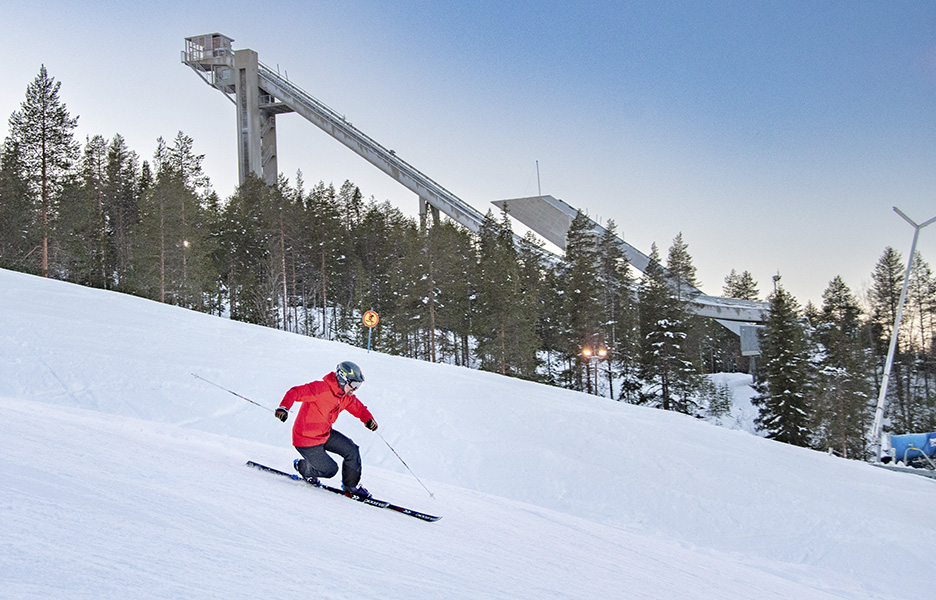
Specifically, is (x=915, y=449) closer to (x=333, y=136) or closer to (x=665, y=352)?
(x=665, y=352)

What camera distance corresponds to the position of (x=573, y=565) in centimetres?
566

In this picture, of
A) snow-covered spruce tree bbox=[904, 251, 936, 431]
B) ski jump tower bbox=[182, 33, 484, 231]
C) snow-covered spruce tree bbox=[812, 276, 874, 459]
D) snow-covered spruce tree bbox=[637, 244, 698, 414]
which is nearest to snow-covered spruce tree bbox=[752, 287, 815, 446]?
snow-covered spruce tree bbox=[812, 276, 874, 459]

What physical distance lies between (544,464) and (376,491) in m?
5.42

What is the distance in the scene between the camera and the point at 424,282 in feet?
127

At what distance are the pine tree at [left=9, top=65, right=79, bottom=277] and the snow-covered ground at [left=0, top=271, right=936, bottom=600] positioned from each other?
16368mm

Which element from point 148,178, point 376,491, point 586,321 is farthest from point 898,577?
point 148,178

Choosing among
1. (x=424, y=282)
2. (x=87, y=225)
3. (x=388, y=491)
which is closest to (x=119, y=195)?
(x=87, y=225)

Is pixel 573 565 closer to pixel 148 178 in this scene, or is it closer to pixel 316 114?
pixel 316 114

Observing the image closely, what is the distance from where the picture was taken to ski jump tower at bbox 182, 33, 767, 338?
53.5 m

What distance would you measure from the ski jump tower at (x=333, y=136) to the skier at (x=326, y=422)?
4386cm

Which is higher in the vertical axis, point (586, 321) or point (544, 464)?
point (586, 321)

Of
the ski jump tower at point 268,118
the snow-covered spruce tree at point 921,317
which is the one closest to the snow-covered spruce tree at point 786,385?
the ski jump tower at point 268,118

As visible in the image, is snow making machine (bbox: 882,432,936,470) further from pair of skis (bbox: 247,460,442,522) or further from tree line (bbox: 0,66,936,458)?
pair of skis (bbox: 247,460,442,522)

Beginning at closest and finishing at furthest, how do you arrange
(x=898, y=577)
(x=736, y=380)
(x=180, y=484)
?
(x=180, y=484)
(x=898, y=577)
(x=736, y=380)
